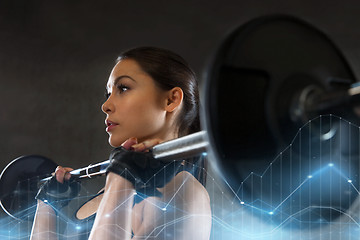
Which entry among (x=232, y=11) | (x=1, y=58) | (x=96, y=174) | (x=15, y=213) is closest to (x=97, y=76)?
(x=1, y=58)

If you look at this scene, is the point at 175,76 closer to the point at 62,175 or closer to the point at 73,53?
the point at 62,175

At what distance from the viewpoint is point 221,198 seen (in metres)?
1.65

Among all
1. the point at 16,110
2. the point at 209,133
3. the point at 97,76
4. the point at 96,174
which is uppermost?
the point at 97,76

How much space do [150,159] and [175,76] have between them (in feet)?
0.64

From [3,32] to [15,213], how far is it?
979mm

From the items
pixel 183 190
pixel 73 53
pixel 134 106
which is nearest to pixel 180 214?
pixel 183 190

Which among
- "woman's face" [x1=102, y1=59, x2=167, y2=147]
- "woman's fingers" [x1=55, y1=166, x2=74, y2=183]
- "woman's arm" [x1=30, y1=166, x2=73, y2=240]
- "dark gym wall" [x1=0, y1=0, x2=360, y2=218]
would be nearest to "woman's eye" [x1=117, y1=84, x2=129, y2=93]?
"woman's face" [x1=102, y1=59, x2=167, y2=147]

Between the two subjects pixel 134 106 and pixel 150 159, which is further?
pixel 134 106

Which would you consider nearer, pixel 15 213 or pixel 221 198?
pixel 15 213

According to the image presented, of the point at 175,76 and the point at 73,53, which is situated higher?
the point at 73,53

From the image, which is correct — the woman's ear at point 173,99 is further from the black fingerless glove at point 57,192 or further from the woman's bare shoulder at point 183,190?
the black fingerless glove at point 57,192

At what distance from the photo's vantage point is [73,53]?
1827 millimetres

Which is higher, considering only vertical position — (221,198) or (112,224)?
(221,198)

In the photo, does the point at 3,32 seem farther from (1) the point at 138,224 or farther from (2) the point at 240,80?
(2) the point at 240,80
